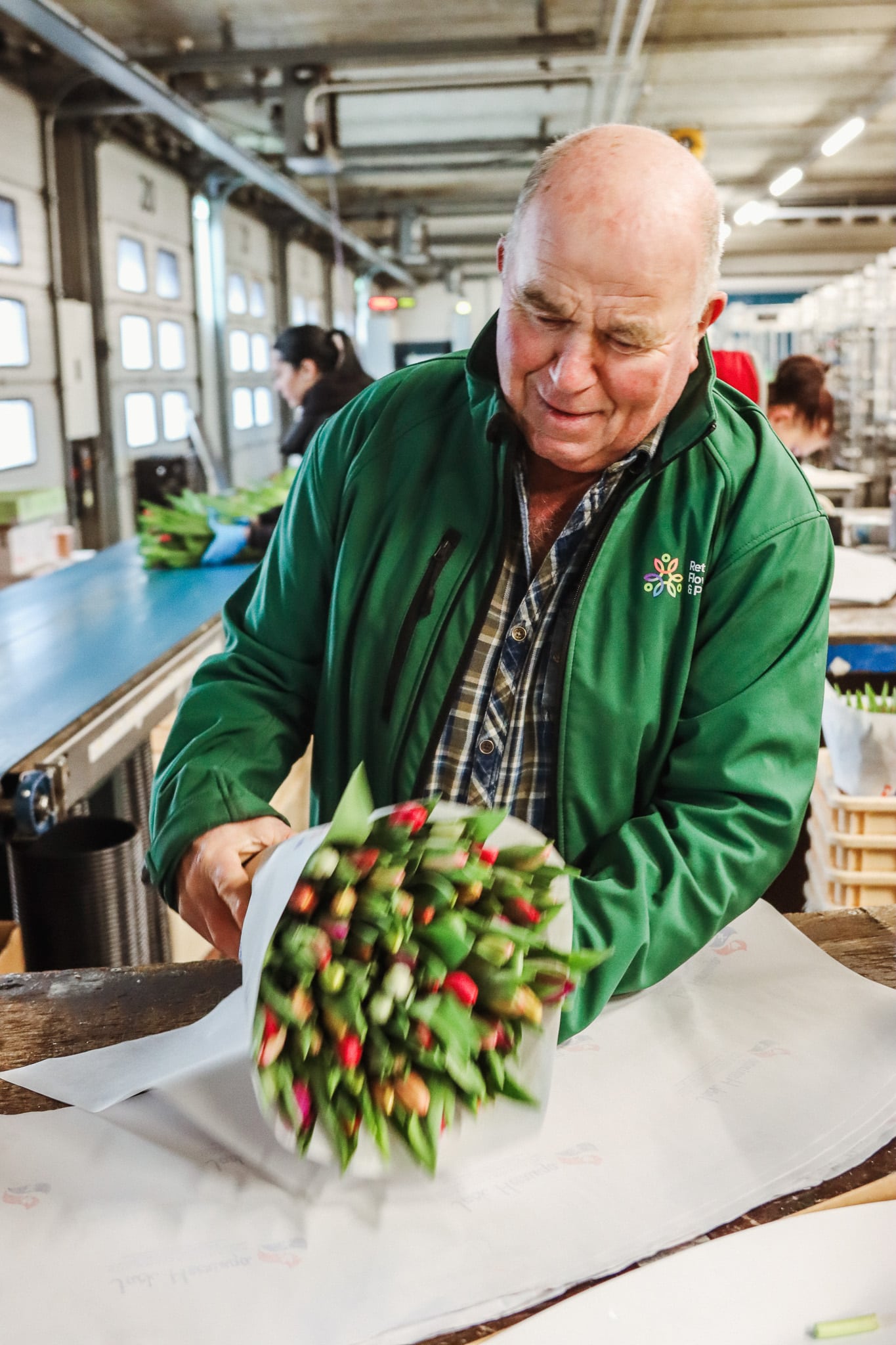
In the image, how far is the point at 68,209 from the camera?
7.64 meters

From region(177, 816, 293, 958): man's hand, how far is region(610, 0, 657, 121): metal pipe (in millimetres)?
6157

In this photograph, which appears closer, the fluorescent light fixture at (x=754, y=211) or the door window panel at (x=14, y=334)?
the door window panel at (x=14, y=334)

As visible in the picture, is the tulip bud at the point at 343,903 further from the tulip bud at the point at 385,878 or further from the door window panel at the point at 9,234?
the door window panel at the point at 9,234

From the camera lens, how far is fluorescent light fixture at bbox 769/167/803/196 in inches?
418

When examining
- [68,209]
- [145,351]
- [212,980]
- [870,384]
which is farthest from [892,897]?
[870,384]

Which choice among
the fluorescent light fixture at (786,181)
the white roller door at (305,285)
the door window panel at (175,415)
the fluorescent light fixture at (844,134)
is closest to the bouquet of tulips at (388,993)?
the door window panel at (175,415)

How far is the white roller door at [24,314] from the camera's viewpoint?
660 centimetres

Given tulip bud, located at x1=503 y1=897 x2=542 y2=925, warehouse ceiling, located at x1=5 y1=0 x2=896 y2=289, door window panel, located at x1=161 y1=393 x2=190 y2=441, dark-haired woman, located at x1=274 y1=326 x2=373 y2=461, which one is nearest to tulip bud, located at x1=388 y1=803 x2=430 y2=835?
tulip bud, located at x1=503 y1=897 x2=542 y2=925

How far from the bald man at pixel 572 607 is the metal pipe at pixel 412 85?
6872 millimetres

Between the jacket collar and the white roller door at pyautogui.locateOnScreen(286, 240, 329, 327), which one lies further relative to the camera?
the white roller door at pyautogui.locateOnScreen(286, 240, 329, 327)

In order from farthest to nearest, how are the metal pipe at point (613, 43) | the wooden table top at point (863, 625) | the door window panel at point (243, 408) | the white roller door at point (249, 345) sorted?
the door window panel at point (243, 408), the white roller door at point (249, 345), the metal pipe at point (613, 43), the wooden table top at point (863, 625)

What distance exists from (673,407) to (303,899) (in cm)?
76

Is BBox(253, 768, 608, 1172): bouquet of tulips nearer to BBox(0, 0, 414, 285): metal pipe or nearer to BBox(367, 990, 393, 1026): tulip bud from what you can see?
BBox(367, 990, 393, 1026): tulip bud

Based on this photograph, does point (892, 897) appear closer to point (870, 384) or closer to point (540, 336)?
point (540, 336)
